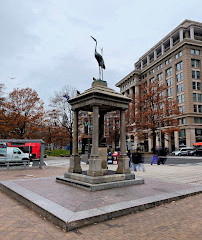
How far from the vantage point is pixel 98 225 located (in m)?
4.64

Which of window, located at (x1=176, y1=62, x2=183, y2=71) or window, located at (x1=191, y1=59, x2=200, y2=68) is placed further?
window, located at (x1=176, y1=62, x2=183, y2=71)

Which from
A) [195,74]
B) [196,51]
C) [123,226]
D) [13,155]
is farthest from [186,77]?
[123,226]

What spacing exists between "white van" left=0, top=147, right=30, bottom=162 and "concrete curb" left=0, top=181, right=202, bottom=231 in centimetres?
1143

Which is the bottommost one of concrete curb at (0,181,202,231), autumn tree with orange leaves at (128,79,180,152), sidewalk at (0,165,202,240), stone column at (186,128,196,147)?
sidewalk at (0,165,202,240)

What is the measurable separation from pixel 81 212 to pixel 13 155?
616 inches

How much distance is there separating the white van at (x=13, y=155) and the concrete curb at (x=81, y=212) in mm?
11431

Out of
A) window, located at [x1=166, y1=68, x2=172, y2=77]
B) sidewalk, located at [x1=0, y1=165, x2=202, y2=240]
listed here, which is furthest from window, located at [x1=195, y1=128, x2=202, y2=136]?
sidewalk, located at [x1=0, y1=165, x2=202, y2=240]

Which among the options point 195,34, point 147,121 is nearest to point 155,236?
point 147,121

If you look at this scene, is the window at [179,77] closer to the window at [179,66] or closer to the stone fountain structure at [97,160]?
the window at [179,66]

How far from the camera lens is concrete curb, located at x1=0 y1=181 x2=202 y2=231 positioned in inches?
177

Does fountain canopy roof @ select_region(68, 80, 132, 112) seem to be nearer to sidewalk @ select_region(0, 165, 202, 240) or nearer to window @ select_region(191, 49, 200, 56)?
sidewalk @ select_region(0, 165, 202, 240)

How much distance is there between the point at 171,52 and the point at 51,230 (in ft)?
205

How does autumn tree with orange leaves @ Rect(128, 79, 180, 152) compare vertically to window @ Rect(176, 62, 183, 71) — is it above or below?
below

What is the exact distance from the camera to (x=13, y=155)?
18.5 m
